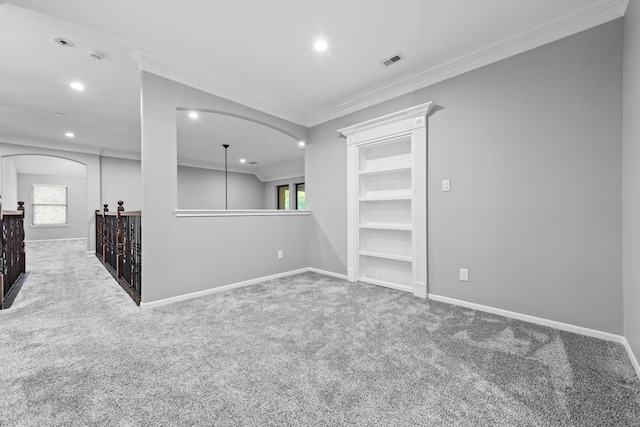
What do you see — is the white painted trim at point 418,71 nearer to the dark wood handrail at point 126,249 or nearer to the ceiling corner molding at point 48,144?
the dark wood handrail at point 126,249

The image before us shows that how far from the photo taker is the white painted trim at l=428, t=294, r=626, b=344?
2002mm

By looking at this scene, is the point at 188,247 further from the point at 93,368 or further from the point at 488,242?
the point at 488,242

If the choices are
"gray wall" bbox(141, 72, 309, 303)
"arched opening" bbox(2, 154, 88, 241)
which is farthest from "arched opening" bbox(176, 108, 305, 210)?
"arched opening" bbox(2, 154, 88, 241)

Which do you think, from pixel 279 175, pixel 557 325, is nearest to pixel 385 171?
pixel 557 325

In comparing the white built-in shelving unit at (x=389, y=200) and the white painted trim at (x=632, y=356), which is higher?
the white built-in shelving unit at (x=389, y=200)

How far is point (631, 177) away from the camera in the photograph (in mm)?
1747

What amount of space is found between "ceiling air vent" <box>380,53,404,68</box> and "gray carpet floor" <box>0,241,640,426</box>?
2.50 m

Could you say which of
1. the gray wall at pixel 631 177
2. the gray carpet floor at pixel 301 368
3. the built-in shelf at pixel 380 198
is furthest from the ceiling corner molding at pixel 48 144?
the gray wall at pixel 631 177

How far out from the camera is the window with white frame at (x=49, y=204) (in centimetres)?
866

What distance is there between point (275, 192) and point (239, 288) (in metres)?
7.07

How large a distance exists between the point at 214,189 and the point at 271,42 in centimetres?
757

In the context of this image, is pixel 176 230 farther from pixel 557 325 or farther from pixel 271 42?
pixel 557 325

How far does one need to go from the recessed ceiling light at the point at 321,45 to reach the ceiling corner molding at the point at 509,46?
1.00 m

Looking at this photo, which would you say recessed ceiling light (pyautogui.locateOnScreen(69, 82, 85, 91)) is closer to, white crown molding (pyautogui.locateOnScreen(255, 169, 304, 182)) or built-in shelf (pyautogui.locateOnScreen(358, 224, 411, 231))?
built-in shelf (pyautogui.locateOnScreen(358, 224, 411, 231))
